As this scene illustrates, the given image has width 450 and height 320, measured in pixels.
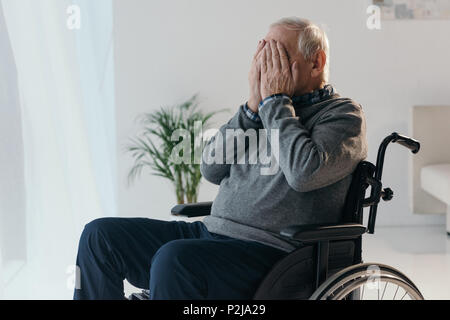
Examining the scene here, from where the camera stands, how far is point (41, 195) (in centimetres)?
247

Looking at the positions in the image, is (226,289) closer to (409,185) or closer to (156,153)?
(156,153)

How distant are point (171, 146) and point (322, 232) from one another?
2348 millimetres

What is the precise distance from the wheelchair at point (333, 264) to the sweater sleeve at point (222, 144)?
34cm

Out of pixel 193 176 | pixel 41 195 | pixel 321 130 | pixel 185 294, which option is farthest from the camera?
pixel 193 176

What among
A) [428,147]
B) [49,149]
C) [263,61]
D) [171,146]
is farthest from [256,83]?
[428,147]

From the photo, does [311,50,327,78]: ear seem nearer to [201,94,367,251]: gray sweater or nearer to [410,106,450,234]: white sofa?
[201,94,367,251]: gray sweater

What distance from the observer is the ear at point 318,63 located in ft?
6.13

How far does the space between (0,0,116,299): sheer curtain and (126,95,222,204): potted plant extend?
86cm

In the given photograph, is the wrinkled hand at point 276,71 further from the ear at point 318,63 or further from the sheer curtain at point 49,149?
the sheer curtain at point 49,149

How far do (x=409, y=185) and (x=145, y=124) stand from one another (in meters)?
1.71

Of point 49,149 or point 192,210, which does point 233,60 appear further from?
point 192,210

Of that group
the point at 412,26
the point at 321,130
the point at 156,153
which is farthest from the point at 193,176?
the point at 321,130

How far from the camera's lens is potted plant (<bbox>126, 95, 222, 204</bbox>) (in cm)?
389

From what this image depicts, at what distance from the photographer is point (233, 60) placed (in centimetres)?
415
